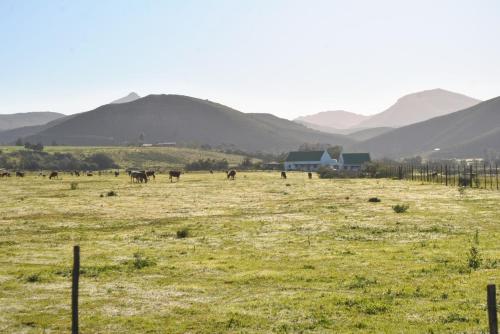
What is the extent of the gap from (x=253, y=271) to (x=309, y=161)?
15250 centimetres

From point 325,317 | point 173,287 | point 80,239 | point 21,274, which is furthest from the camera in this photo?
point 80,239

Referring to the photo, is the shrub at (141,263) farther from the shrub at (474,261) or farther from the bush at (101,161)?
the bush at (101,161)

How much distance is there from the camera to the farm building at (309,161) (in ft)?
567

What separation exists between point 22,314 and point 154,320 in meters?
4.30

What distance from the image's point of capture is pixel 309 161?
173250 mm

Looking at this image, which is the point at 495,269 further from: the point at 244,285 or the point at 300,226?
the point at 300,226

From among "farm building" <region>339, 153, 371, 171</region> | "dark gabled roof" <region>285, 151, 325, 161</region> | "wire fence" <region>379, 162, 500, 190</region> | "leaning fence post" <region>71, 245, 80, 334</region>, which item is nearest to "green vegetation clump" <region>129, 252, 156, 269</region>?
"leaning fence post" <region>71, 245, 80, 334</region>

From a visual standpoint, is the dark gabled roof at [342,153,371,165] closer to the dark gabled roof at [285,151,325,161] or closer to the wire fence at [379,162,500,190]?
the dark gabled roof at [285,151,325,161]

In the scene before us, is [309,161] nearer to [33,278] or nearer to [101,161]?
[101,161]

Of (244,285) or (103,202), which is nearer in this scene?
(244,285)

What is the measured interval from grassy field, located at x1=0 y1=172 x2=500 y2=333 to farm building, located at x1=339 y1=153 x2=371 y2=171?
409ft

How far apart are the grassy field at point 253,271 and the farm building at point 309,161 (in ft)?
424

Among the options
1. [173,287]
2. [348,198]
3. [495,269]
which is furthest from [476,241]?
[348,198]

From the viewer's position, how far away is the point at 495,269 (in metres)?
21.1
